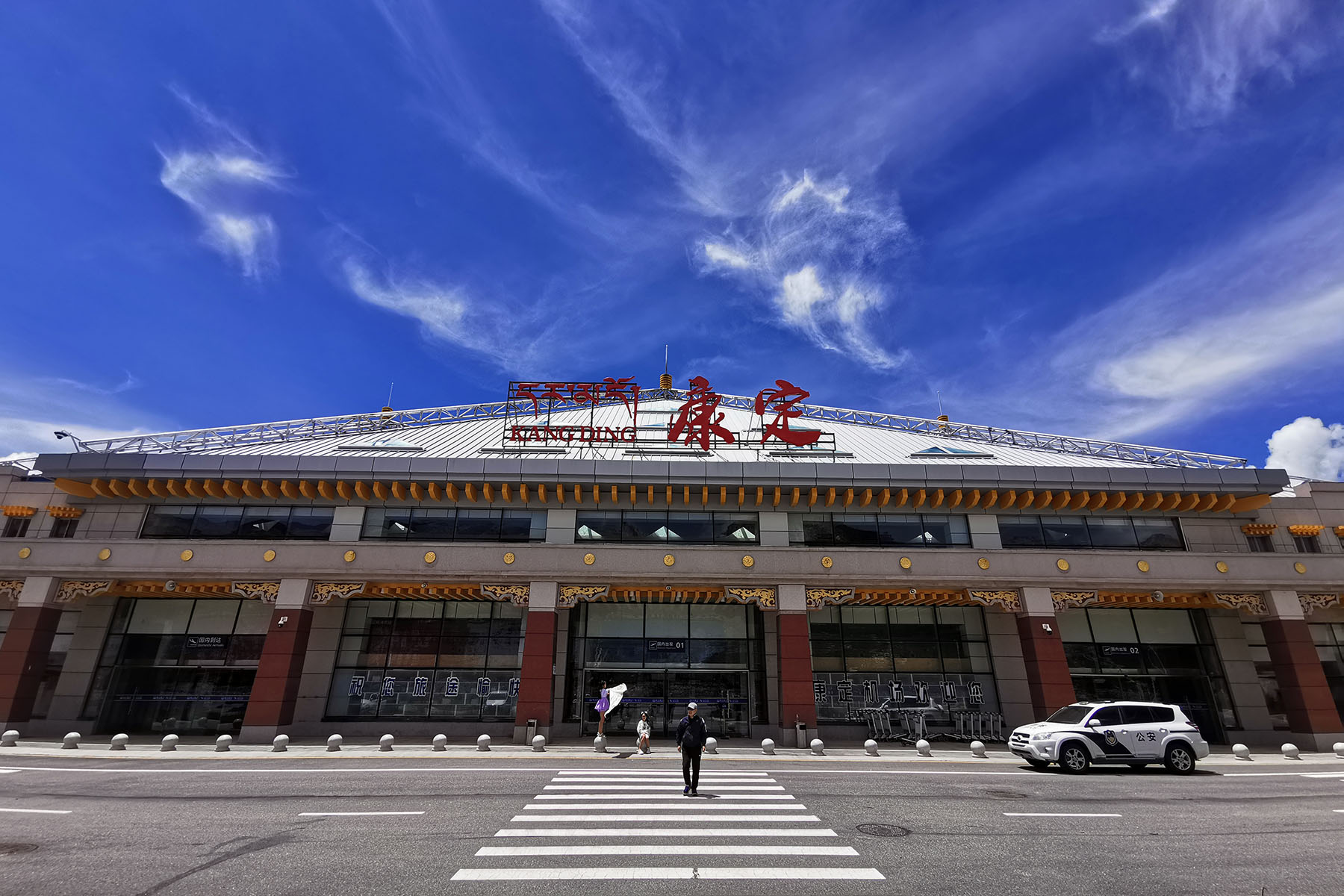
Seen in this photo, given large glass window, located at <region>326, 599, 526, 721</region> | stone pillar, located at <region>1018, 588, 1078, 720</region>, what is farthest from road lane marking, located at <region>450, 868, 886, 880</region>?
stone pillar, located at <region>1018, 588, 1078, 720</region>

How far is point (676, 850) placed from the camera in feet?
32.4

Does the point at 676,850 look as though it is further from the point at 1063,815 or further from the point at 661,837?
the point at 1063,815

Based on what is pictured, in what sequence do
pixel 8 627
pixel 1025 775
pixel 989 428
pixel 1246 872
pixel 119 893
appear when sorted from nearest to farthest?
1. pixel 119 893
2. pixel 1246 872
3. pixel 1025 775
4. pixel 8 627
5. pixel 989 428

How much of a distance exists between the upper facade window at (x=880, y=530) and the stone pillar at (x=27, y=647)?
31.4 metres

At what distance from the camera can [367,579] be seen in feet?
82.5

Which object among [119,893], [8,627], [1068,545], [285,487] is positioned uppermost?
[285,487]

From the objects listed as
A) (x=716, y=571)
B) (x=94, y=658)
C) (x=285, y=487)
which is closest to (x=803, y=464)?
(x=716, y=571)

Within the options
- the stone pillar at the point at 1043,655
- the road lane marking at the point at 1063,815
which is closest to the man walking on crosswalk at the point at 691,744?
the road lane marking at the point at 1063,815

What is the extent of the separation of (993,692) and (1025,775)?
11.1 m

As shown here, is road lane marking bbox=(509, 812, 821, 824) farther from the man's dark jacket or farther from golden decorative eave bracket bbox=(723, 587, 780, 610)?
golden decorative eave bracket bbox=(723, 587, 780, 610)

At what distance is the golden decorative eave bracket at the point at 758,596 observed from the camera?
83.7 feet

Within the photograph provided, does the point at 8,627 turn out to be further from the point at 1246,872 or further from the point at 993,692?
the point at 993,692

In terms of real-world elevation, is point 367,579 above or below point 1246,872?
above

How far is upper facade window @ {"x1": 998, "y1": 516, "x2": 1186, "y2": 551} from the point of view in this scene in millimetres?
27125
